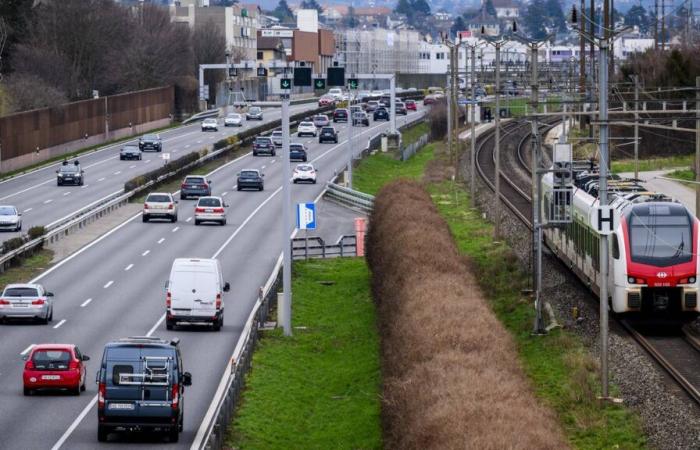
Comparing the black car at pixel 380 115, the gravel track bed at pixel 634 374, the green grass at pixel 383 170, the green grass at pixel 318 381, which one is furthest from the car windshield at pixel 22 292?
the black car at pixel 380 115

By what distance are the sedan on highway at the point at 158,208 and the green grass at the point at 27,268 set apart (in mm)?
10293

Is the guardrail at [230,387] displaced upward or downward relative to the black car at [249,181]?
downward

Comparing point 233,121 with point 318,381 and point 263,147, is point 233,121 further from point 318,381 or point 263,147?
point 318,381

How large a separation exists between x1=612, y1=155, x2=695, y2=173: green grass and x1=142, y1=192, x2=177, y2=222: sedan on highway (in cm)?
2625

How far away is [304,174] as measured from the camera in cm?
9000

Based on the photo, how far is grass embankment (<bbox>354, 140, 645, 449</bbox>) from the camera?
2672 cm

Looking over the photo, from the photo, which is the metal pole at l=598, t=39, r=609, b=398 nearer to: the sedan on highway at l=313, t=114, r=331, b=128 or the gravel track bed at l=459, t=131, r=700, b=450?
the gravel track bed at l=459, t=131, r=700, b=450

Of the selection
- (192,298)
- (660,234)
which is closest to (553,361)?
(660,234)

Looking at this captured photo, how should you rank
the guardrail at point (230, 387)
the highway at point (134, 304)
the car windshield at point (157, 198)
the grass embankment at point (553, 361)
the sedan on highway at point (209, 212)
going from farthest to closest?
the car windshield at point (157, 198)
the sedan on highway at point (209, 212)
the highway at point (134, 304)
the guardrail at point (230, 387)
the grass embankment at point (553, 361)

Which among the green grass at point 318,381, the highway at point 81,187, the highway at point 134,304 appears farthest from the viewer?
the highway at point 81,187

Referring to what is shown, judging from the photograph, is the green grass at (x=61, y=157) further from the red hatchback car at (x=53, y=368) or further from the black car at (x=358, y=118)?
the red hatchback car at (x=53, y=368)

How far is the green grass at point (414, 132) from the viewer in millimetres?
136225

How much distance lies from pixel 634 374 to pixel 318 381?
8.25m

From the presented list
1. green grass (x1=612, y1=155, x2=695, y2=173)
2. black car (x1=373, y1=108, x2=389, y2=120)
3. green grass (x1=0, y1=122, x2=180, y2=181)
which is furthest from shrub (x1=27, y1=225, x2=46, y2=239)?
black car (x1=373, y1=108, x2=389, y2=120)
